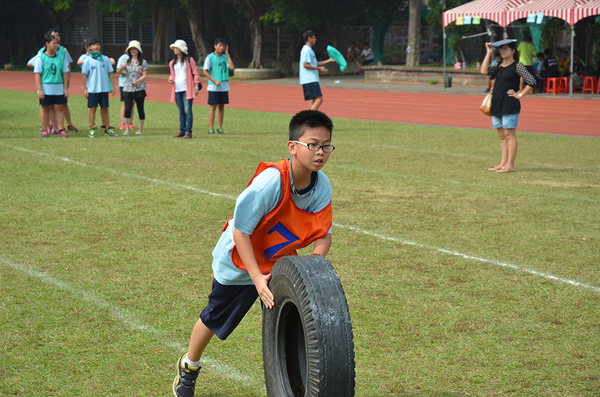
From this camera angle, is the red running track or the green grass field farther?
the red running track

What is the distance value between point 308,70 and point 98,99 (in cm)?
424

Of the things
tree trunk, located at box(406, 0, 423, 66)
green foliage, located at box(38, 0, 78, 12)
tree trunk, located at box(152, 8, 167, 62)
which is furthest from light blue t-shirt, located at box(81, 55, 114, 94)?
tree trunk, located at box(152, 8, 167, 62)

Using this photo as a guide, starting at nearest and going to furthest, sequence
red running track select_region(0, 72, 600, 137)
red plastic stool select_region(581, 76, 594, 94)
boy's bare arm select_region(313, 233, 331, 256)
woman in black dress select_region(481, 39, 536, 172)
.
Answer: boy's bare arm select_region(313, 233, 331, 256) → woman in black dress select_region(481, 39, 536, 172) → red running track select_region(0, 72, 600, 137) → red plastic stool select_region(581, 76, 594, 94)

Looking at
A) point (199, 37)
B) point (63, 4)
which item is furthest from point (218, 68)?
point (63, 4)

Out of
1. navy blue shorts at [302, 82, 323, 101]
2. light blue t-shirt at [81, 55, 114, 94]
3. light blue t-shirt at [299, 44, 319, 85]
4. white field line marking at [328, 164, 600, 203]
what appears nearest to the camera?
white field line marking at [328, 164, 600, 203]

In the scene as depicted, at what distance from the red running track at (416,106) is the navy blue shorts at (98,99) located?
731 cm

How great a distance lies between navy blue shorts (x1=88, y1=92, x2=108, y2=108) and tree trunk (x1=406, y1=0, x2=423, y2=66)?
23.2 metres

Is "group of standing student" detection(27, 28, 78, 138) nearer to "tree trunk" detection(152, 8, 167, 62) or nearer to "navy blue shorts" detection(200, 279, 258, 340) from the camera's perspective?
"navy blue shorts" detection(200, 279, 258, 340)

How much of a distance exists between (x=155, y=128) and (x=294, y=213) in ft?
43.5

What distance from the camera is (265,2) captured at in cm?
3922

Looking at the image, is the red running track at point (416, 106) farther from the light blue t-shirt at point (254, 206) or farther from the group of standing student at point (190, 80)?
the light blue t-shirt at point (254, 206)

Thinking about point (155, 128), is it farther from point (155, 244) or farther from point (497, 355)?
point (497, 355)

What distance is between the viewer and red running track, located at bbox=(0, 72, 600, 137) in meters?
18.1

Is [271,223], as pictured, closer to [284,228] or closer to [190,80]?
[284,228]
